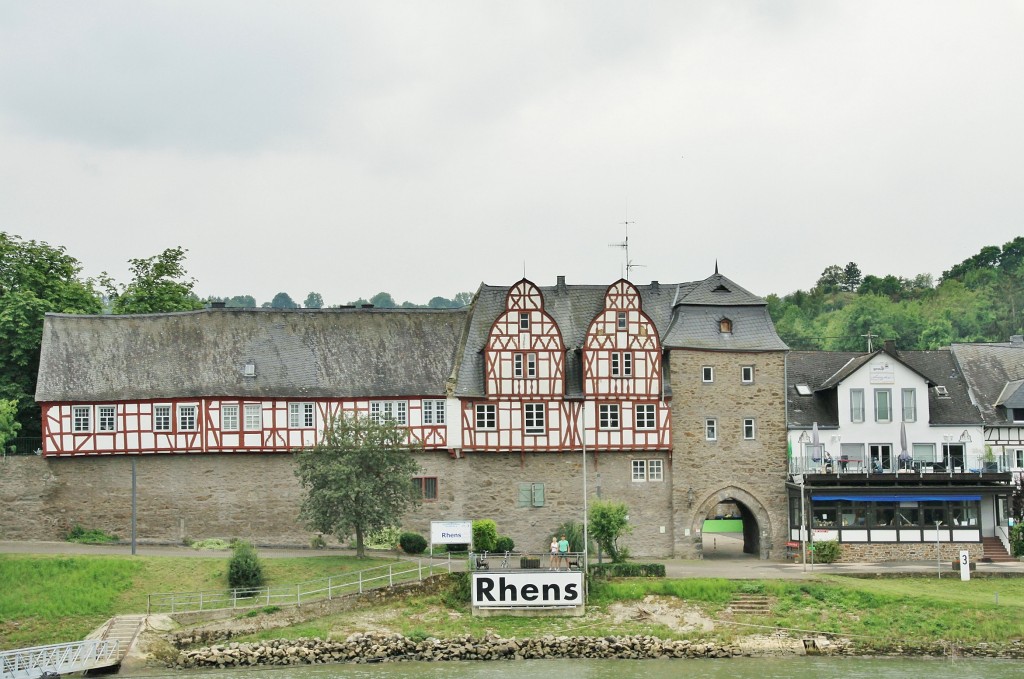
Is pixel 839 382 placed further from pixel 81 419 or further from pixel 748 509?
pixel 81 419

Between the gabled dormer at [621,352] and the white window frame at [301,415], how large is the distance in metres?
10.6

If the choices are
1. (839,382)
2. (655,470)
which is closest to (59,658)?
(655,470)

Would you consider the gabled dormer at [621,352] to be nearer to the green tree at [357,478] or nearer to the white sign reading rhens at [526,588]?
the green tree at [357,478]

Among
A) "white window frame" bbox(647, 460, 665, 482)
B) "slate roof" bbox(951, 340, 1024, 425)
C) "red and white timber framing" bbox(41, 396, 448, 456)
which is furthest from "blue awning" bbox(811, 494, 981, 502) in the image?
"red and white timber framing" bbox(41, 396, 448, 456)

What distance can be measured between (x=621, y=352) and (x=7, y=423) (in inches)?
891

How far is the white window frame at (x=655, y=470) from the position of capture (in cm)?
5597

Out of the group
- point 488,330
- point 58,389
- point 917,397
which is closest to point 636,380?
point 488,330

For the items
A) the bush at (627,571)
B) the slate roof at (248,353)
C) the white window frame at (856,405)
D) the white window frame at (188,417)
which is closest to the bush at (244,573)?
the white window frame at (188,417)

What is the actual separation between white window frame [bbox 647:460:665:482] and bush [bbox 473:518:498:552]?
725 centimetres

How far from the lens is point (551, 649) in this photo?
43.3 metres

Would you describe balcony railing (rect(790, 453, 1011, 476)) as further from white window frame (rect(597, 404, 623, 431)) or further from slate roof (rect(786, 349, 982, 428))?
white window frame (rect(597, 404, 623, 431))

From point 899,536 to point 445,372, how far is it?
720 inches

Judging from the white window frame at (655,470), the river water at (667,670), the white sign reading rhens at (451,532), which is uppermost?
the white window frame at (655,470)

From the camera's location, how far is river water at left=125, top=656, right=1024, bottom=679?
40.0 m
